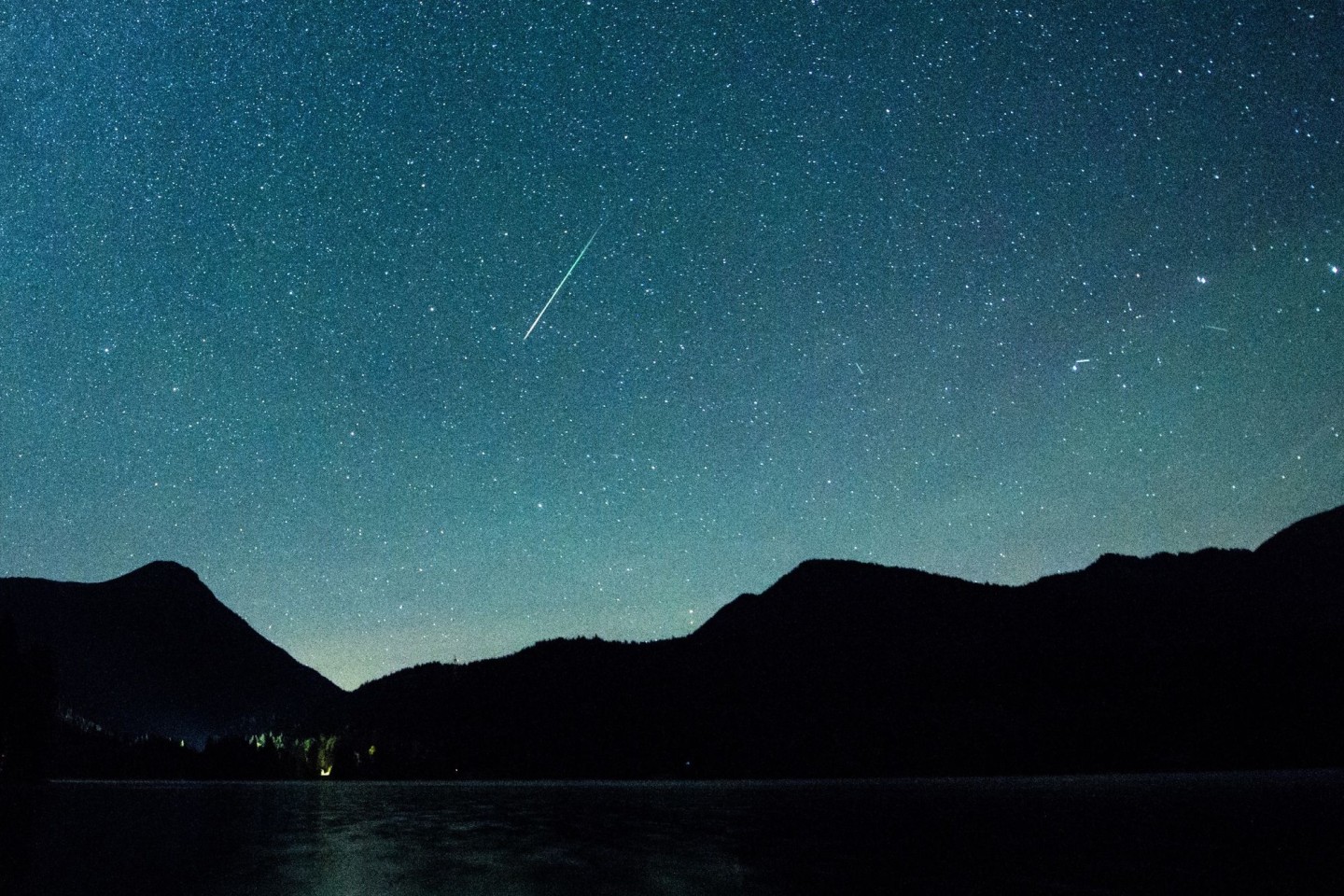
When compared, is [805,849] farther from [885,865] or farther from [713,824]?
[713,824]

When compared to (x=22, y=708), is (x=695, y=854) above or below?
below

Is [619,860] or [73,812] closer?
[619,860]

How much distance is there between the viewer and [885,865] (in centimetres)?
2344

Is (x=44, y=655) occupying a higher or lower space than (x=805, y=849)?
higher

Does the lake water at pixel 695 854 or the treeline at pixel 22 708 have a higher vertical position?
the treeline at pixel 22 708

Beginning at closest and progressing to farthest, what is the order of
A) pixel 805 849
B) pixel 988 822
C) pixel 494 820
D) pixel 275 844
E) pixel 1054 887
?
pixel 1054 887
pixel 805 849
pixel 275 844
pixel 988 822
pixel 494 820

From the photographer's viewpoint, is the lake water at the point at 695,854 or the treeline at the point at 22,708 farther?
the treeline at the point at 22,708

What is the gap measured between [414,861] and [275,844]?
10294 millimetres

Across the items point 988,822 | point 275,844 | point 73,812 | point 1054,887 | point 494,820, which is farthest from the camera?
point 73,812

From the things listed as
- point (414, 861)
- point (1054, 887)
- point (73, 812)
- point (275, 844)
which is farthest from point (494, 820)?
point (1054, 887)

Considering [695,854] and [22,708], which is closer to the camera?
[695,854]

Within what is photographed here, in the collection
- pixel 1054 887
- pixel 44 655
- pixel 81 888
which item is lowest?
pixel 1054 887

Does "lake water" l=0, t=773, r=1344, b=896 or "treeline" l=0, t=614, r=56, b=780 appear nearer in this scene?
"lake water" l=0, t=773, r=1344, b=896

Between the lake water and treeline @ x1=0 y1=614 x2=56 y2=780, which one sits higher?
treeline @ x1=0 y1=614 x2=56 y2=780
